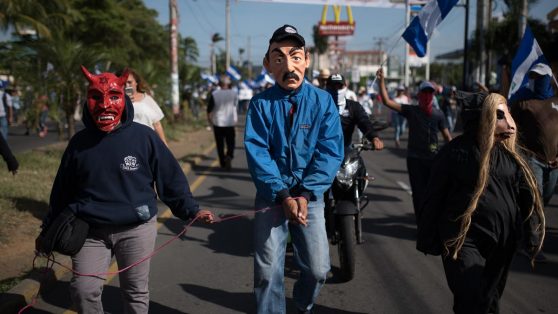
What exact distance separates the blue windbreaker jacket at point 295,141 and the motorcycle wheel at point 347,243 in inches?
58.7

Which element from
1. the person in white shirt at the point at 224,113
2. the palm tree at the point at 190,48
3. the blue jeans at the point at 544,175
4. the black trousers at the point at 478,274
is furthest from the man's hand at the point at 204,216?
the palm tree at the point at 190,48

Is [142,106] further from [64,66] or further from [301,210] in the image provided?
[64,66]

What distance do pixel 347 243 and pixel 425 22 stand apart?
3.78 m

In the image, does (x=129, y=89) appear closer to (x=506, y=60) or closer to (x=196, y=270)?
(x=196, y=270)

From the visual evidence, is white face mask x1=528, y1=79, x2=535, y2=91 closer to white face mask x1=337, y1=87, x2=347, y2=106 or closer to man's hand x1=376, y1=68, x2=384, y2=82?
man's hand x1=376, y1=68, x2=384, y2=82

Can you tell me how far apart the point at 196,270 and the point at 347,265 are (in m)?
1.43

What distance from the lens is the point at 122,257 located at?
3365 millimetres

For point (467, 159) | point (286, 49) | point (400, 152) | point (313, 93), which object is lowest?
point (400, 152)

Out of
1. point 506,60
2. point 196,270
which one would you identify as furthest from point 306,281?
point 506,60

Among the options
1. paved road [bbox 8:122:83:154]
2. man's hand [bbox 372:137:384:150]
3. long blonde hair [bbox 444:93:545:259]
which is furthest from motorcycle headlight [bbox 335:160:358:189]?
paved road [bbox 8:122:83:154]

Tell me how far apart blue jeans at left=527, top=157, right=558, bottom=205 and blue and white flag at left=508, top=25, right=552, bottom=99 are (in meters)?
0.89

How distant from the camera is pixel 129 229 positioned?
3.36 m

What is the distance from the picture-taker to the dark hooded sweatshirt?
3.27 m

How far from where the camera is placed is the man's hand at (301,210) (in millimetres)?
3265
